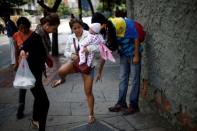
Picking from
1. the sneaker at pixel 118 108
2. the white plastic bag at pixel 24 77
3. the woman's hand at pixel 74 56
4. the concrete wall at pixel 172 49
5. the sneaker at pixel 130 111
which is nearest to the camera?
the concrete wall at pixel 172 49

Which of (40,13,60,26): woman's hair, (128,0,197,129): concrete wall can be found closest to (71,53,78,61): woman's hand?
(40,13,60,26): woman's hair

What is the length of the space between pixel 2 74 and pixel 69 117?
573cm

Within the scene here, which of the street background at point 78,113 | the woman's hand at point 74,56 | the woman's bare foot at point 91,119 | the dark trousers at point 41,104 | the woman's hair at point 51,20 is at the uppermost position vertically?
the woman's hair at point 51,20

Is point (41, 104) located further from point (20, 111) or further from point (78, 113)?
point (78, 113)

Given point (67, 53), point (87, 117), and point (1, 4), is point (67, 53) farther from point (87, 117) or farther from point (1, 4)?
point (1, 4)

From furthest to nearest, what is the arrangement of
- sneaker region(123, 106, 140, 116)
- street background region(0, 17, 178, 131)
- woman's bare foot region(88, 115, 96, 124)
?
sneaker region(123, 106, 140, 116) < woman's bare foot region(88, 115, 96, 124) < street background region(0, 17, 178, 131)

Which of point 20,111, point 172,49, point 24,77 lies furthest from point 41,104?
point 172,49

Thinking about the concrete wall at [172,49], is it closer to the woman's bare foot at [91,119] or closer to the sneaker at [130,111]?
the sneaker at [130,111]

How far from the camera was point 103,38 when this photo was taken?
214 inches

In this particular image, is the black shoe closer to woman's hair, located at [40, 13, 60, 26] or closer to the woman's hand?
the woman's hand

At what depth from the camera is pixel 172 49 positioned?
4871mm

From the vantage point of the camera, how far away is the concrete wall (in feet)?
14.3

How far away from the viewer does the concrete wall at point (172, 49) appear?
172 inches

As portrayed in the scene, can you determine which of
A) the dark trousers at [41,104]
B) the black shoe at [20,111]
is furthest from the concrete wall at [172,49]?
the black shoe at [20,111]
